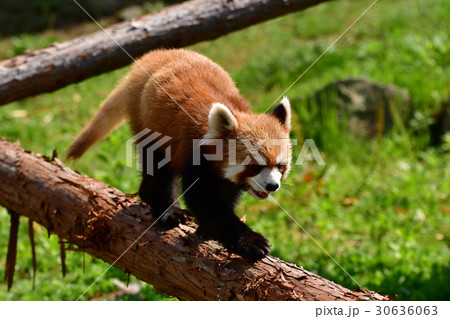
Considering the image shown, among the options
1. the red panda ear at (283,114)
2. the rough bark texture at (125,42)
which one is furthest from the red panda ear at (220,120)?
the rough bark texture at (125,42)

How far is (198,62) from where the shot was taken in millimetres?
3195

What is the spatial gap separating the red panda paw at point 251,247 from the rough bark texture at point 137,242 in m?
0.03

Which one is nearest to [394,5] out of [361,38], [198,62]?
[361,38]

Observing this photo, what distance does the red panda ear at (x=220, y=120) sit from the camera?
9.07 feet

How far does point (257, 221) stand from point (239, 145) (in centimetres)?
255

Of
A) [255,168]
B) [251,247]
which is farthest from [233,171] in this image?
[251,247]

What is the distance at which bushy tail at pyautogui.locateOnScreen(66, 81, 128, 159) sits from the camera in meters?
3.52

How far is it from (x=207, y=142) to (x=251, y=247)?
0.58m

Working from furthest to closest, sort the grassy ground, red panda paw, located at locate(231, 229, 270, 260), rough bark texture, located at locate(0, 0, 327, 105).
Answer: the grassy ground < rough bark texture, located at locate(0, 0, 327, 105) < red panda paw, located at locate(231, 229, 270, 260)

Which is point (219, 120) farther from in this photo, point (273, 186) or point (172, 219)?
point (172, 219)

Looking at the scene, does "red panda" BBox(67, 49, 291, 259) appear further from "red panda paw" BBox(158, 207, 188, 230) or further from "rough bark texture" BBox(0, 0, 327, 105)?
"rough bark texture" BBox(0, 0, 327, 105)

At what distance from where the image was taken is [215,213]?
288 cm

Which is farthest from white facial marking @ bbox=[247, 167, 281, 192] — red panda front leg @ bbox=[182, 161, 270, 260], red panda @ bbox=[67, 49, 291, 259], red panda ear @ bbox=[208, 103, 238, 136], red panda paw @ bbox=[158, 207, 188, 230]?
red panda paw @ bbox=[158, 207, 188, 230]

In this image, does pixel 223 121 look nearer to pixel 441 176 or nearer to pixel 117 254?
pixel 117 254
